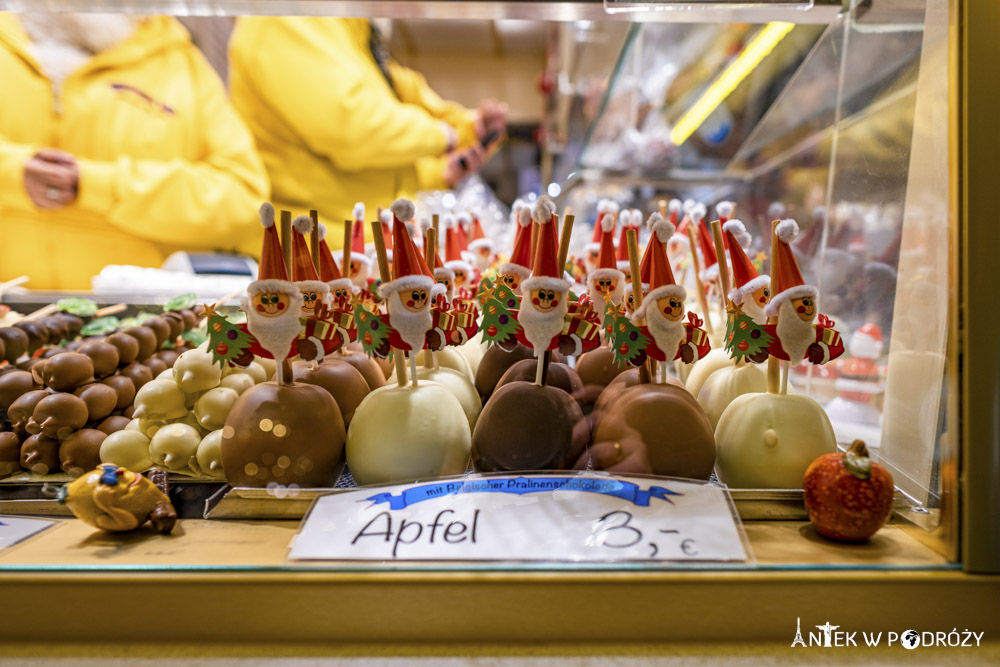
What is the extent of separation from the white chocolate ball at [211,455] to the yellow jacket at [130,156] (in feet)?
3.66

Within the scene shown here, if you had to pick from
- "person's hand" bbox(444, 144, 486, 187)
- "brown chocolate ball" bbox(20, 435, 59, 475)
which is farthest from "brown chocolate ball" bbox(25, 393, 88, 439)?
"person's hand" bbox(444, 144, 486, 187)

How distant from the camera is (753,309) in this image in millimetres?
977

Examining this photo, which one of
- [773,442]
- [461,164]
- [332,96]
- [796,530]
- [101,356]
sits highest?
[332,96]

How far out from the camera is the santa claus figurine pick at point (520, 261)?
3.29 ft

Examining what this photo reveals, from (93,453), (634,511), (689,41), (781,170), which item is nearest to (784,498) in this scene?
(634,511)

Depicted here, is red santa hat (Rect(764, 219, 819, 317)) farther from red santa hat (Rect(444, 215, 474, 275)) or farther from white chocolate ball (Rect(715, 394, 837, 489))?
red santa hat (Rect(444, 215, 474, 275))

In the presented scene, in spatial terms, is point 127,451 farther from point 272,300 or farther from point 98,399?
point 272,300

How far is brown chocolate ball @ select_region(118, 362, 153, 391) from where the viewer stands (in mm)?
1051

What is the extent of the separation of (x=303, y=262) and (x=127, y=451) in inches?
15.0

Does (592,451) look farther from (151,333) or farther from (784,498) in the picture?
(151,333)

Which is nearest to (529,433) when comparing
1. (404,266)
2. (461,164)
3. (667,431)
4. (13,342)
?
(667,431)

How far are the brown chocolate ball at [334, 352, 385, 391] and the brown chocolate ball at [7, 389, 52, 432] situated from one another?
17.1 inches

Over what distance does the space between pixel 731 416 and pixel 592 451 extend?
225 millimetres

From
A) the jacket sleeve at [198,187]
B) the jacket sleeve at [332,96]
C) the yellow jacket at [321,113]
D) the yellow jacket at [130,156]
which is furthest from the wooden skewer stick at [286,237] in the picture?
the jacket sleeve at [332,96]
